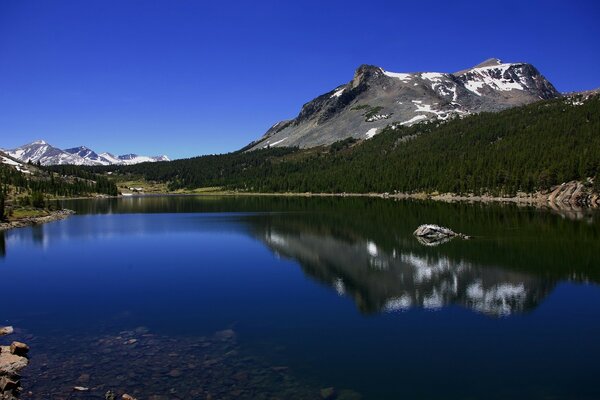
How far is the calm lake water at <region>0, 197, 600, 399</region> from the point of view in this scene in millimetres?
21859

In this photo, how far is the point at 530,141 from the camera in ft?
645

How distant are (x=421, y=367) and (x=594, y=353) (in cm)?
983

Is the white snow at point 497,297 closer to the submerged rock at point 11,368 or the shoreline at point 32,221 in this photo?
the submerged rock at point 11,368

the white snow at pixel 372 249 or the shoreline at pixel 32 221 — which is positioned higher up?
A: the shoreline at pixel 32 221

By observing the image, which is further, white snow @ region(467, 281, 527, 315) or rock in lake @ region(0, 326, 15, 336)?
white snow @ region(467, 281, 527, 315)

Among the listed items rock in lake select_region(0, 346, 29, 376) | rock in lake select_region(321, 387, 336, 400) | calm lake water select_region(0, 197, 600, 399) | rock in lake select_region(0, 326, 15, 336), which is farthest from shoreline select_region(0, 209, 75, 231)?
rock in lake select_region(321, 387, 336, 400)

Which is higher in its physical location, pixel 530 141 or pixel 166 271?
pixel 530 141

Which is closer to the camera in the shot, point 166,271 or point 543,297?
point 543,297

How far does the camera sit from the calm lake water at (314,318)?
21.9 metres

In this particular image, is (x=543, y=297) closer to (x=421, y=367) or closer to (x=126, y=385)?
(x=421, y=367)

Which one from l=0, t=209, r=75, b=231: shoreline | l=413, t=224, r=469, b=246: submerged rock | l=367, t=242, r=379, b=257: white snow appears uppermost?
l=0, t=209, r=75, b=231: shoreline

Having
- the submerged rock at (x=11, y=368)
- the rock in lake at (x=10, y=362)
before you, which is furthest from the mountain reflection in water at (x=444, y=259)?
the submerged rock at (x=11, y=368)

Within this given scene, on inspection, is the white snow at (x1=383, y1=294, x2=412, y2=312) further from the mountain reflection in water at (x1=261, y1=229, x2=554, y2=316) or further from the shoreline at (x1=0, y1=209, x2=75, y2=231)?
the shoreline at (x1=0, y1=209, x2=75, y2=231)

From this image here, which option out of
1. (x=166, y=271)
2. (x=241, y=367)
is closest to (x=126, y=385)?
(x=241, y=367)
